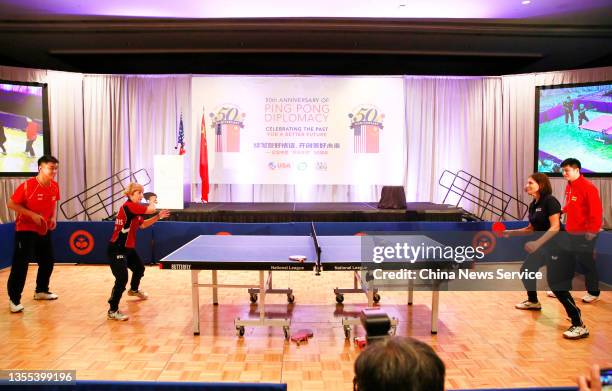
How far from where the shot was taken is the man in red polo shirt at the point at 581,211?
5.52 meters

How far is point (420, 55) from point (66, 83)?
311 inches

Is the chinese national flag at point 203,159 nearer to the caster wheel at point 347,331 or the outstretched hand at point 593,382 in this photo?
the caster wheel at point 347,331

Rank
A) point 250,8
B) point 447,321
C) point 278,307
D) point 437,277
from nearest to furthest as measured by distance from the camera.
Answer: point 437,277 < point 447,321 < point 278,307 < point 250,8

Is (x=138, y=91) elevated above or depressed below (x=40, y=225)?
above

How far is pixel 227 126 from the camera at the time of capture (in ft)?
34.2

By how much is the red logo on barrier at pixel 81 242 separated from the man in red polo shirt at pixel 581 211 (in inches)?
280

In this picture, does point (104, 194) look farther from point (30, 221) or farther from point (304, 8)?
point (304, 8)

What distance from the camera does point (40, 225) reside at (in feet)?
17.8

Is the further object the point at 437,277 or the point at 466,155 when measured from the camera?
the point at 466,155

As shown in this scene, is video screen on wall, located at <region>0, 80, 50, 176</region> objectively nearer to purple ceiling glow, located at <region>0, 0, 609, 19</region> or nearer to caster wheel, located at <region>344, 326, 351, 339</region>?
purple ceiling glow, located at <region>0, 0, 609, 19</region>

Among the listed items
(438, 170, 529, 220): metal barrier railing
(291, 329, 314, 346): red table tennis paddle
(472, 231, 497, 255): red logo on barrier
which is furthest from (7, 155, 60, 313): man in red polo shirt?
(438, 170, 529, 220): metal barrier railing

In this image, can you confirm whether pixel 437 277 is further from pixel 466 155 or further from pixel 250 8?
pixel 466 155

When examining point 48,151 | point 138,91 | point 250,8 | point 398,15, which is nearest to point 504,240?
point 398,15

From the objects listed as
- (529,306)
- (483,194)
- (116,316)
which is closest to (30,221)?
(116,316)
